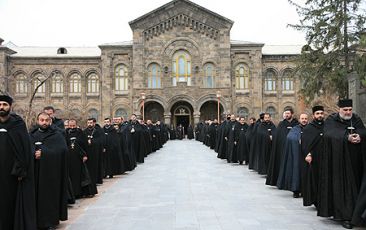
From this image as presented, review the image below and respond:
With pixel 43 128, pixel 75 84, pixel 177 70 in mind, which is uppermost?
pixel 177 70

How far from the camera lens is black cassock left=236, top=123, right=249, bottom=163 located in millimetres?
18248

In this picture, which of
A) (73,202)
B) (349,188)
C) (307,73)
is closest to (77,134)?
(73,202)

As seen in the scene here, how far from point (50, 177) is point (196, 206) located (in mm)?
3264

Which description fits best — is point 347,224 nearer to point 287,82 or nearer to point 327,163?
point 327,163

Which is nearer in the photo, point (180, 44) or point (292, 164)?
point (292, 164)

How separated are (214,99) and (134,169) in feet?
94.0

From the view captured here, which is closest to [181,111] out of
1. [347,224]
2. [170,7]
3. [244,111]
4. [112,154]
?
[244,111]

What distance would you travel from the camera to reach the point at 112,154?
15211mm

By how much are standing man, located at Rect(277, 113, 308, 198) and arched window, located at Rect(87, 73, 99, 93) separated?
126 ft

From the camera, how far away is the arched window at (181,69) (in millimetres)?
45719

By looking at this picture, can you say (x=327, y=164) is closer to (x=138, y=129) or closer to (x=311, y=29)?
(x=138, y=129)

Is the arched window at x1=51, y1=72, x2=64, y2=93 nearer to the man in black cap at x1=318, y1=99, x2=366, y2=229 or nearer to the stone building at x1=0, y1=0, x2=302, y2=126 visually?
the stone building at x1=0, y1=0, x2=302, y2=126

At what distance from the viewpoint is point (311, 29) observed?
103ft

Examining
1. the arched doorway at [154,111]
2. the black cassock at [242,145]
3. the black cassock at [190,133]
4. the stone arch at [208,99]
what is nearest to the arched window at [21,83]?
the arched doorway at [154,111]
